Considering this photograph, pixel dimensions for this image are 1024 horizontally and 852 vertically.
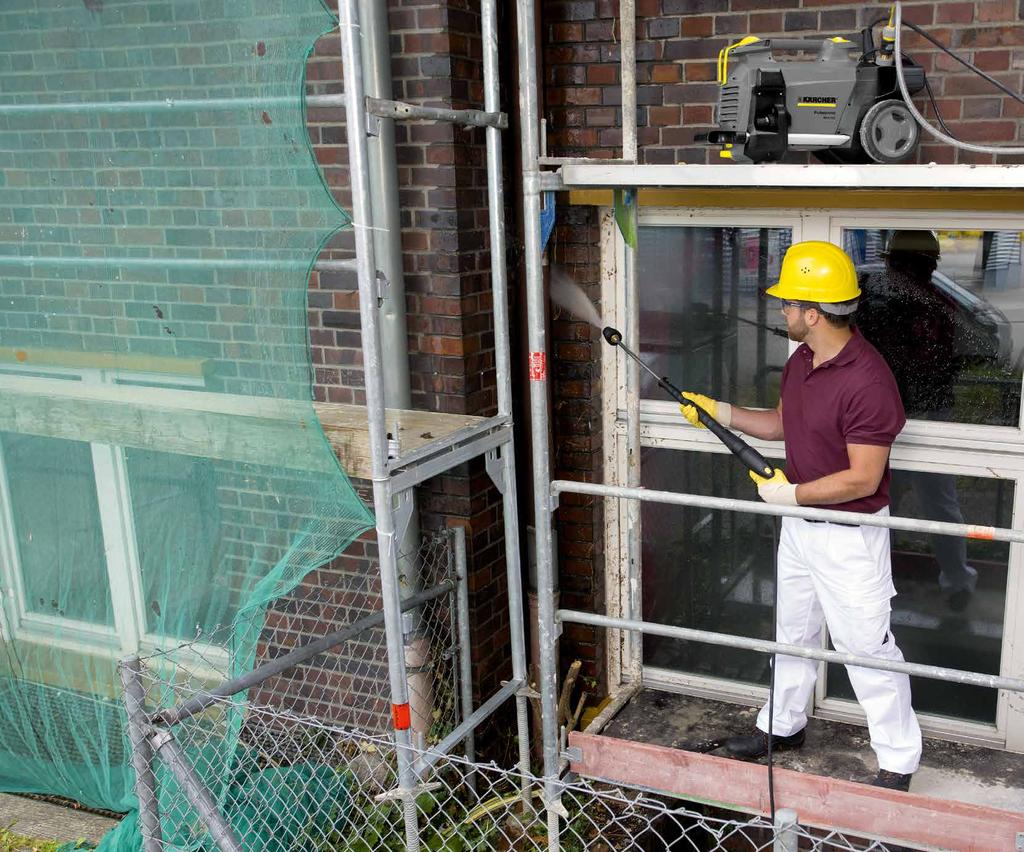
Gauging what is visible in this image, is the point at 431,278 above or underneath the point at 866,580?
above

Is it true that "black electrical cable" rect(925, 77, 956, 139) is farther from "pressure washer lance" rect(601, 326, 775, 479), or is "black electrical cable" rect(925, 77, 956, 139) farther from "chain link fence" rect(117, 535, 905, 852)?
"chain link fence" rect(117, 535, 905, 852)

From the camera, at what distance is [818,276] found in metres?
3.53

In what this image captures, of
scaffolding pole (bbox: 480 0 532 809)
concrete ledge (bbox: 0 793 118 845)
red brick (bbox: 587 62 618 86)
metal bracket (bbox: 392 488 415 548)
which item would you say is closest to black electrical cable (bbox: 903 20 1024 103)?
red brick (bbox: 587 62 618 86)

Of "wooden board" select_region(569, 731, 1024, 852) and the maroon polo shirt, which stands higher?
the maroon polo shirt

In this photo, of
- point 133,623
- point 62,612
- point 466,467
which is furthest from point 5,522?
point 466,467

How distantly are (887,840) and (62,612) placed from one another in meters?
3.06

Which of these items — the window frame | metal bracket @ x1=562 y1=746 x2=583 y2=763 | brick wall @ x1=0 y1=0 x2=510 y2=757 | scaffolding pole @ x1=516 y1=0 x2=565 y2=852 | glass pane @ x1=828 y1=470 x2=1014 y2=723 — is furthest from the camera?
metal bracket @ x1=562 y1=746 x2=583 y2=763

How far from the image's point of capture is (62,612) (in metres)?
4.13

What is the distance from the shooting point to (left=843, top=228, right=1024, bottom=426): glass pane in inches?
148

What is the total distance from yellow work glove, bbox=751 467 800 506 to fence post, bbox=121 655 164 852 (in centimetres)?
207

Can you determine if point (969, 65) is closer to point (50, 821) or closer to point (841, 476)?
point (841, 476)

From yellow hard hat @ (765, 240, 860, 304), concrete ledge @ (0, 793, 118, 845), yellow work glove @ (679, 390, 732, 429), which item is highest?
yellow hard hat @ (765, 240, 860, 304)

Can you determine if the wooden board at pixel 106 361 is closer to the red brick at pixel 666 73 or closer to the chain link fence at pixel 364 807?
the chain link fence at pixel 364 807

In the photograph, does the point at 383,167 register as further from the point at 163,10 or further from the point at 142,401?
the point at 142,401
